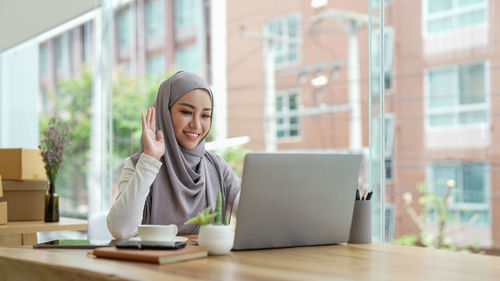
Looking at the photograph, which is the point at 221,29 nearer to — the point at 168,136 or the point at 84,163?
the point at 84,163

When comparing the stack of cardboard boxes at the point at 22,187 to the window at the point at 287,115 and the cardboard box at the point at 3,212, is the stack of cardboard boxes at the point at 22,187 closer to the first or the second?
the cardboard box at the point at 3,212

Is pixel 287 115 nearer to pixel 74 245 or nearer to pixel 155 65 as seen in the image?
pixel 155 65

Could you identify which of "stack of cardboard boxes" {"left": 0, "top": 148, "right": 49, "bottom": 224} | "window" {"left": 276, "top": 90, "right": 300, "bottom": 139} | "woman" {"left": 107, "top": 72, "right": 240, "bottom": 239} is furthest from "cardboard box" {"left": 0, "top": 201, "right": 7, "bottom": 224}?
"window" {"left": 276, "top": 90, "right": 300, "bottom": 139}

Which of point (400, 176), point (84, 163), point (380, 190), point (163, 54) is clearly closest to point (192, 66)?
point (163, 54)

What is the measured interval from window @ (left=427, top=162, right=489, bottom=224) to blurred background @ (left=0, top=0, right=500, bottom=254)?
0.05 ft

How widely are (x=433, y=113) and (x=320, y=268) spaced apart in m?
5.73

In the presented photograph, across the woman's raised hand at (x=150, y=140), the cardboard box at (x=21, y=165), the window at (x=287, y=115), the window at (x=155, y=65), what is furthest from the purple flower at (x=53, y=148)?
the window at (x=155, y=65)

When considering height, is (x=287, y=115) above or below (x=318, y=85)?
below

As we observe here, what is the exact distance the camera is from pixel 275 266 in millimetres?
1074

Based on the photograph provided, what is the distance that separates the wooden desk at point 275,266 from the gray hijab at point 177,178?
452mm

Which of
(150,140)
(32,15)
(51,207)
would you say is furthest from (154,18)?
(150,140)

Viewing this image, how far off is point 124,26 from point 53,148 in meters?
7.19

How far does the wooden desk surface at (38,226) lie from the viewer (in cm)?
226

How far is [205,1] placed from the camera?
8.96 meters
